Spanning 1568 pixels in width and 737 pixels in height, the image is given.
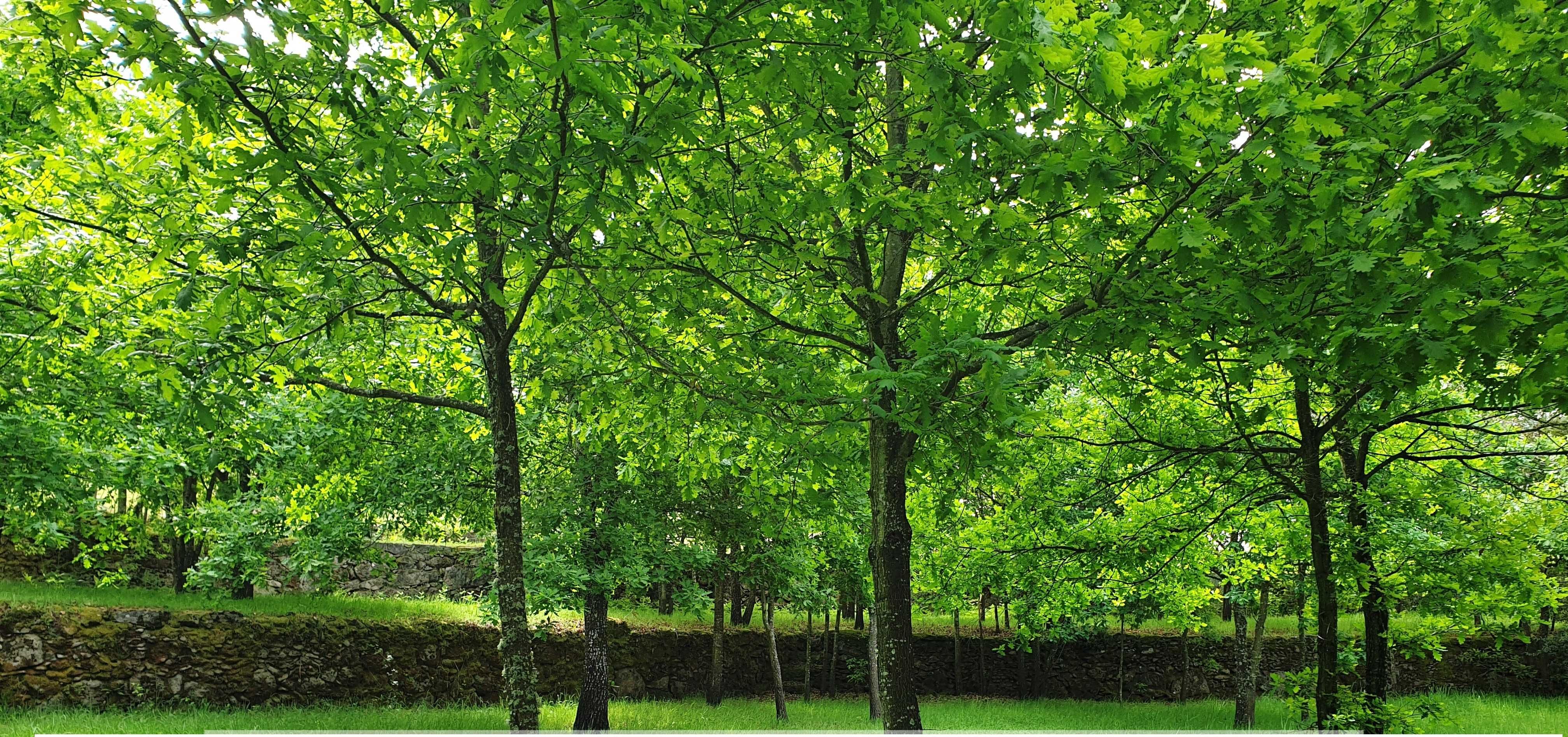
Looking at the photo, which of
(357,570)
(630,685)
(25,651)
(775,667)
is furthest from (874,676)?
(25,651)

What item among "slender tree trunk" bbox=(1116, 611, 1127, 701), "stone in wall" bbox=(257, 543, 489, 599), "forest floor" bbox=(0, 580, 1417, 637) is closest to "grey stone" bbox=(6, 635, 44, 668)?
"forest floor" bbox=(0, 580, 1417, 637)

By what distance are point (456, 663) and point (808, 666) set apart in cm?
800

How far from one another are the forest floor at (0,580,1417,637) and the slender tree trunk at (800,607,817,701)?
117 cm

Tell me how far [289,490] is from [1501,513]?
1489 centimetres

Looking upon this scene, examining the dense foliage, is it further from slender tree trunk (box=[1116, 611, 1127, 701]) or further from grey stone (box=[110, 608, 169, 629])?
slender tree trunk (box=[1116, 611, 1127, 701])

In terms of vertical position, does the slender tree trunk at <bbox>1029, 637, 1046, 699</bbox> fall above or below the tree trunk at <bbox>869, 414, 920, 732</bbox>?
below

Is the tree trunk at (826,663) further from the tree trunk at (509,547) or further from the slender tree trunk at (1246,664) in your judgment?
the tree trunk at (509,547)

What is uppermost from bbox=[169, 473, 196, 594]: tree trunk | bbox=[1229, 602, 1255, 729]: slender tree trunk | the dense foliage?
the dense foliage

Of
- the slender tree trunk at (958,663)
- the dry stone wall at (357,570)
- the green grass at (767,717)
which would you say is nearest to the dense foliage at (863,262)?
the green grass at (767,717)

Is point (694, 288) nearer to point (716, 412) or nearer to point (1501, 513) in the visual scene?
point (716, 412)

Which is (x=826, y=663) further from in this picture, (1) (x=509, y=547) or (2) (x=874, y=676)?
(1) (x=509, y=547)

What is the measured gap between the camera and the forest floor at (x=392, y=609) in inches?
519

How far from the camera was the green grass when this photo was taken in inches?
439

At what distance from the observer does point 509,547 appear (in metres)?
6.30
